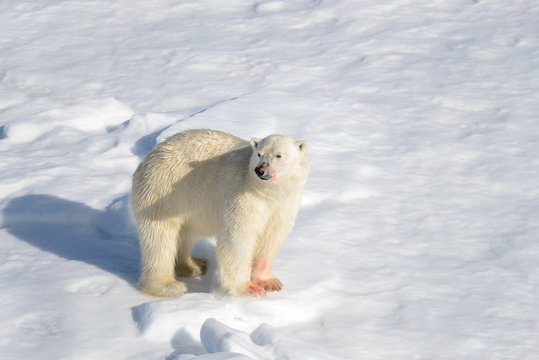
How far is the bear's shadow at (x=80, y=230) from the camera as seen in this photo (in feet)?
14.6

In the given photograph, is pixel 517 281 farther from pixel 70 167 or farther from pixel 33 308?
pixel 70 167

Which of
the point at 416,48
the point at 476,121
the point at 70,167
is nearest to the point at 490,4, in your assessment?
the point at 416,48

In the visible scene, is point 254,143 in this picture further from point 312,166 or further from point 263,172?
point 312,166

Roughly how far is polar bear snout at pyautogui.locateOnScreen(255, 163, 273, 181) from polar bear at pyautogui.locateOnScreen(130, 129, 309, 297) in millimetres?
126

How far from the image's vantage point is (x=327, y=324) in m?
3.82

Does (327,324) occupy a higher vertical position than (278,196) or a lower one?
lower

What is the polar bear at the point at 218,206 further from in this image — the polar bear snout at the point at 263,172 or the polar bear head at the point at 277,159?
the polar bear snout at the point at 263,172

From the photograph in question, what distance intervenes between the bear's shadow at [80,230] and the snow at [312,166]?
16 mm

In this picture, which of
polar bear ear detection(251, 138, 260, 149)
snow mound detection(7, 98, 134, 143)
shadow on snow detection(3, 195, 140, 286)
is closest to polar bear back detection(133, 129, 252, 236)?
polar bear ear detection(251, 138, 260, 149)

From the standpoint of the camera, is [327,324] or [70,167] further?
[70,167]

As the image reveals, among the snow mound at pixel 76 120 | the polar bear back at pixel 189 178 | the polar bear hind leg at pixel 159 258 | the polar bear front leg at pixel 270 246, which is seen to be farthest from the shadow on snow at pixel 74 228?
the snow mound at pixel 76 120

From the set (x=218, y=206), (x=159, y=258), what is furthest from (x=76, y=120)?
(x=218, y=206)

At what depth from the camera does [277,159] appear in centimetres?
364

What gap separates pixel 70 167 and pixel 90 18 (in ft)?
14.0
